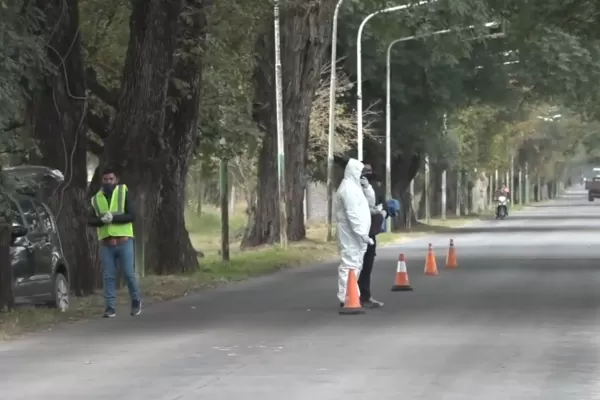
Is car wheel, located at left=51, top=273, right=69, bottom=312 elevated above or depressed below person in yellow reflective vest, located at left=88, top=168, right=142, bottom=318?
below

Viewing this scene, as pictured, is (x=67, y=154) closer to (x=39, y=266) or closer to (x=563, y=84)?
(x=39, y=266)

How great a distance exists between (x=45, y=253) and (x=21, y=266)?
21.3 inches

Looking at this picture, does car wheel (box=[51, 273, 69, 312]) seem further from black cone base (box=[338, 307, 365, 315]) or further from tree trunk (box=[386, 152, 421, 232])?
tree trunk (box=[386, 152, 421, 232])

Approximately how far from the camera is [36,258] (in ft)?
63.5

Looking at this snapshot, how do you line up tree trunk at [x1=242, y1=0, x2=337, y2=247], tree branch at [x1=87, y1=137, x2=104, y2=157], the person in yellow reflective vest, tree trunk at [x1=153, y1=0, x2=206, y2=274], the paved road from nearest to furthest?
the paved road → the person in yellow reflective vest → tree trunk at [x1=153, y1=0, x2=206, y2=274] → tree branch at [x1=87, y1=137, x2=104, y2=157] → tree trunk at [x1=242, y1=0, x2=337, y2=247]

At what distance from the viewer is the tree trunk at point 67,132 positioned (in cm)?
2261

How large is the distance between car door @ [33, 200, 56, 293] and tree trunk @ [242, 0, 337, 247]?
19.5 metres

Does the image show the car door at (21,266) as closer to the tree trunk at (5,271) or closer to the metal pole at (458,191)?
the tree trunk at (5,271)

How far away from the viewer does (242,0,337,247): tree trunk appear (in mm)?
39906

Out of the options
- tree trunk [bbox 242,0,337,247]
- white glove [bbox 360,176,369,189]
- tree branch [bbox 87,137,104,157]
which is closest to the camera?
white glove [bbox 360,176,369,189]

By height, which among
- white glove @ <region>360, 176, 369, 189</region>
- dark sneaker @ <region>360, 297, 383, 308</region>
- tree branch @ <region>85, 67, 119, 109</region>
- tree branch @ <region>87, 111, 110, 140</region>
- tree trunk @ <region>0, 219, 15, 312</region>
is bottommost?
dark sneaker @ <region>360, 297, 383, 308</region>

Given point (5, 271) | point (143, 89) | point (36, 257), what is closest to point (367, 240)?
point (36, 257)

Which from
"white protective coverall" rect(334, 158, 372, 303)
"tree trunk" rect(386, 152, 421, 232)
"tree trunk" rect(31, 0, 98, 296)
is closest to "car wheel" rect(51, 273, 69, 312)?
"tree trunk" rect(31, 0, 98, 296)

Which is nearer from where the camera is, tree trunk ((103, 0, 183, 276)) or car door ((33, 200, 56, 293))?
car door ((33, 200, 56, 293))
